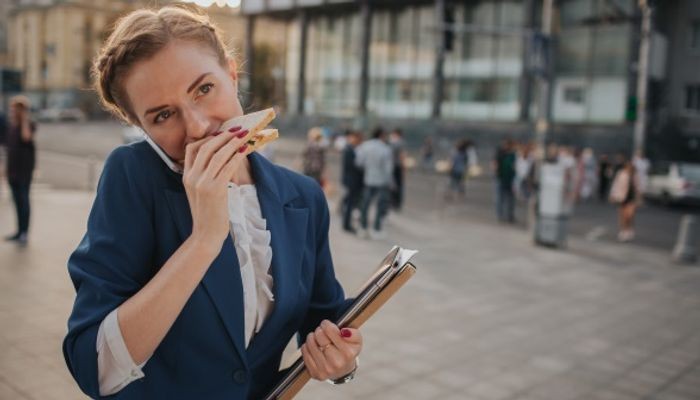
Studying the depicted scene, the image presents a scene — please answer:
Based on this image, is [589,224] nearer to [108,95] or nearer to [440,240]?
Result: [440,240]

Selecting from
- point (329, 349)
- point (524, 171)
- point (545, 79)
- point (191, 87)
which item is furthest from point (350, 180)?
point (191, 87)

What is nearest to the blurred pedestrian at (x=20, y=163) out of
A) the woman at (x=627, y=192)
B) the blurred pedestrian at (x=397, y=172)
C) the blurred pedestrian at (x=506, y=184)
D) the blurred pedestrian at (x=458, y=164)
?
the blurred pedestrian at (x=397, y=172)

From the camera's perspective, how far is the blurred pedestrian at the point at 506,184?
14.5 metres

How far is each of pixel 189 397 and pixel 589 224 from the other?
15859 mm

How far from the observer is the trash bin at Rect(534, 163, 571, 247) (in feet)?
37.5

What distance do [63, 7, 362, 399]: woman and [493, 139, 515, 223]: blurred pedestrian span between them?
1354 centimetres

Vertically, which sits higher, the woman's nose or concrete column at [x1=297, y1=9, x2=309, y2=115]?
concrete column at [x1=297, y1=9, x2=309, y2=115]

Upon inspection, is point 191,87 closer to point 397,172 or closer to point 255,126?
point 255,126

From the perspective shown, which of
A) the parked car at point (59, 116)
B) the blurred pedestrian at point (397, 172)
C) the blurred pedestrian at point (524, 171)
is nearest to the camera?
the blurred pedestrian at point (397, 172)

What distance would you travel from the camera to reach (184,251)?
1276mm

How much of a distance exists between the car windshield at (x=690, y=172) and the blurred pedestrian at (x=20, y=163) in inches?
817

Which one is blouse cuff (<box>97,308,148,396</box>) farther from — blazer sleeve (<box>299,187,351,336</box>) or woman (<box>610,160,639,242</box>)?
woman (<box>610,160,639,242</box>)

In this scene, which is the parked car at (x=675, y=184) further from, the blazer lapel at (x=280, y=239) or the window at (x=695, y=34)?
the blazer lapel at (x=280, y=239)

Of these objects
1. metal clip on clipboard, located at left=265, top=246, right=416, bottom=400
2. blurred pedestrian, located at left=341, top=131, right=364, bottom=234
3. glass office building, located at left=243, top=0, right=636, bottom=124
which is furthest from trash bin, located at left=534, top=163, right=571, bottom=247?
glass office building, located at left=243, top=0, right=636, bottom=124
